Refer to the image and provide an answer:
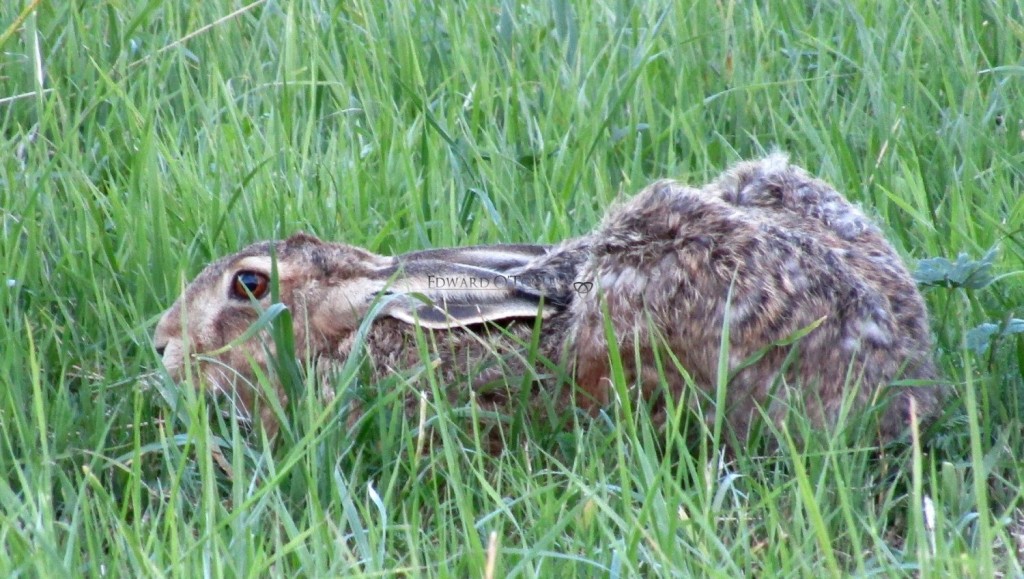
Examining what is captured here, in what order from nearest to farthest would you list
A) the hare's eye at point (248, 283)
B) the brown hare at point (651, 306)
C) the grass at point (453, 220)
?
the grass at point (453, 220)
the brown hare at point (651, 306)
the hare's eye at point (248, 283)

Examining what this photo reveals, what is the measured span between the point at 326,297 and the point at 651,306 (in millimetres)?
1016

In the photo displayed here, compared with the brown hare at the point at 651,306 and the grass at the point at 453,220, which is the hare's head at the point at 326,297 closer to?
the brown hare at the point at 651,306

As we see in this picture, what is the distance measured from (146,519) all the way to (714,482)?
134 cm

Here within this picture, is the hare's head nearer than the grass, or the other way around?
the grass

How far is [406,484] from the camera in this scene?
12.0 ft

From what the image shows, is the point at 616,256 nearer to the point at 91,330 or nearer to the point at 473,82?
the point at 91,330

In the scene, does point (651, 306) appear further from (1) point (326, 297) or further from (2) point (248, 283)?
(2) point (248, 283)

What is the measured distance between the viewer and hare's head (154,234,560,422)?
419 centimetres

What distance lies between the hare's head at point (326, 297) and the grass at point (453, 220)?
7.2 inches

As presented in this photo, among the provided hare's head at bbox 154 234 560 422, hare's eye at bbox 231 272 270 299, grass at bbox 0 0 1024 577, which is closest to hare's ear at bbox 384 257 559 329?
hare's head at bbox 154 234 560 422

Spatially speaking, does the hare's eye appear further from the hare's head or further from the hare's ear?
the hare's ear

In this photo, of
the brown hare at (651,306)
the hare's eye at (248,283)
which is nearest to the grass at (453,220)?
the brown hare at (651,306)

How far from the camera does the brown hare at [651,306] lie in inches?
153

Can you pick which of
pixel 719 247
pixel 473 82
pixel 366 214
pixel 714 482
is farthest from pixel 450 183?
pixel 714 482
